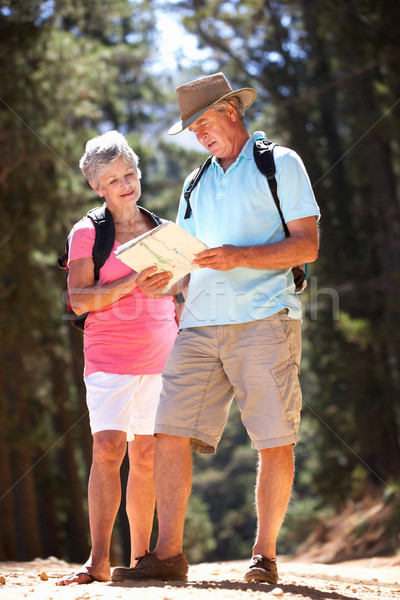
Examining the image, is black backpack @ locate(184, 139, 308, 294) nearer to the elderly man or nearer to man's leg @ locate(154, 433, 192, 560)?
the elderly man

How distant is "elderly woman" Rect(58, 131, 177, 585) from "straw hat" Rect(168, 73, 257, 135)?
18.0 inches

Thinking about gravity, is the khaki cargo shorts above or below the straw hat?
below

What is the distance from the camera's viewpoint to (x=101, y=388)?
4.13 metres

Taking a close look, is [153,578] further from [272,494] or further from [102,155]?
[102,155]

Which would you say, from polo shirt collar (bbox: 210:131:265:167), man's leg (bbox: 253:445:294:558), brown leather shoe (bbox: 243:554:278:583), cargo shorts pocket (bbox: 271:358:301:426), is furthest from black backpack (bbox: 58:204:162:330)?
brown leather shoe (bbox: 243:554:278:583)

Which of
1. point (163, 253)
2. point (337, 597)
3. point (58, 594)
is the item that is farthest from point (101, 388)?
point (337, 597)

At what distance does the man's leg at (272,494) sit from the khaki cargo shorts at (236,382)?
75mm

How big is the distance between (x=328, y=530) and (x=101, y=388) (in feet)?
55.7

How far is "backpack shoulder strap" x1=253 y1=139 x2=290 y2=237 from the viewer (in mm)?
3852

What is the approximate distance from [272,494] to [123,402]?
3.23 ft

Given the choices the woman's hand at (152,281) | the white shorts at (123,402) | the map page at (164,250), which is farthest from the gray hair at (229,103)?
the white shorts at (123,402)

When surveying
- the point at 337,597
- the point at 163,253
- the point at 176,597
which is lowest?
the point at 337,597

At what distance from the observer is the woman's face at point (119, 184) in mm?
4254

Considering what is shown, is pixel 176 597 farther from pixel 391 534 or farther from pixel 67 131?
pixel 67 131
